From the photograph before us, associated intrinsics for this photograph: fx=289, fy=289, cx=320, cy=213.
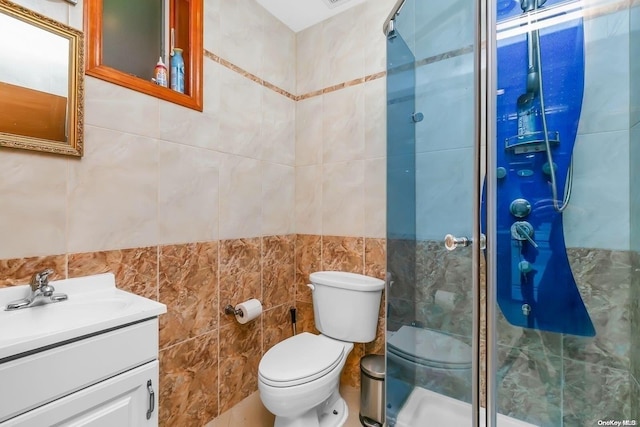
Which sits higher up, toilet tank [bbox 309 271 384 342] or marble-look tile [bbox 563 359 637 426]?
toilet tank [bbox 309 271 384 342]

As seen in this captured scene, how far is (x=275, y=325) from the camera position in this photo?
6.07 feet

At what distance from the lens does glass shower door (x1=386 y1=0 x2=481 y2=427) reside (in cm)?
99

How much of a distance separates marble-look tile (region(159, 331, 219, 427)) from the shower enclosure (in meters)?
0.89

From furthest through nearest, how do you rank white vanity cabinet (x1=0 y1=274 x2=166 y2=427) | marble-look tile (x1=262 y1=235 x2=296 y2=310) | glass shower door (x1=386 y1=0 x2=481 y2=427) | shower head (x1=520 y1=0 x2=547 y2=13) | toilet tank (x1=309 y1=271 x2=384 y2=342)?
1. marble-look tile (x1=262 y1=235 x2=296 y2=310)
2. toilet tank (x1=309 y1=271 x2=384 y2=342)
3. shower head (x1=520 y1=0 x2=547 y2=13)
4. glass shower door (x1=386 y1=0 x2=481 y2=427)
5. white vanity cabinet (x1=0 y1=274 x2=166 y2=427)

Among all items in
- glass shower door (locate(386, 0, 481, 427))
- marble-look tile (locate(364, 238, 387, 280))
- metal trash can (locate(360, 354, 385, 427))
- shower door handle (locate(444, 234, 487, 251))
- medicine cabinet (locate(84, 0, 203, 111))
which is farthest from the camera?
marble-look tile (locate(364, 238, 387, 280))

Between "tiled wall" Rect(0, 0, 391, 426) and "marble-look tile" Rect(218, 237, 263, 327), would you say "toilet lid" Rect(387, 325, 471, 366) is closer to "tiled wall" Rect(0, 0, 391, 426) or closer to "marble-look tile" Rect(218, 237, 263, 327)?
"tiled wall" Rect(0, 0, 391, 426)

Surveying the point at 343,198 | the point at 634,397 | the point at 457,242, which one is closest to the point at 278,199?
the point at 343,198

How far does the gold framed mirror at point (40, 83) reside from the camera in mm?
926

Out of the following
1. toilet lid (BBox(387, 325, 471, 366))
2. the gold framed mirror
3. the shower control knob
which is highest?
the gold framed mirror

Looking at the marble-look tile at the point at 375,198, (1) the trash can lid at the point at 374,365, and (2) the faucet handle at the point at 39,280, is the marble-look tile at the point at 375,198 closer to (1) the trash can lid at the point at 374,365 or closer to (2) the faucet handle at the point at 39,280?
(1) the trash can lid at the point at 374,365

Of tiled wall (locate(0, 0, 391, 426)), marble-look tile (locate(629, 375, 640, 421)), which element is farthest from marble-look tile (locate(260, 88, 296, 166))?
marble-look tile (locate(629, 375, 640, 421))

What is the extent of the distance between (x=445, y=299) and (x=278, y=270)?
3.39 feet

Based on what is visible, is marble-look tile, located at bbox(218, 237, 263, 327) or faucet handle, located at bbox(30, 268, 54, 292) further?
marble-look tile, located at bbox(218, 237, 263, 327)

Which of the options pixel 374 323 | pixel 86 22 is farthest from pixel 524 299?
pixel 86 22
